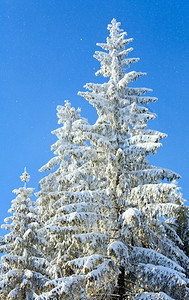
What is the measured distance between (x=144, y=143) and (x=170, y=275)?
4.95 metres

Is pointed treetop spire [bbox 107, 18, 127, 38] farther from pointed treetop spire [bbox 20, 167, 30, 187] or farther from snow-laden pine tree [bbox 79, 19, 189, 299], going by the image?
pointed treetop spire [bbox 20, 167, 30, 187]

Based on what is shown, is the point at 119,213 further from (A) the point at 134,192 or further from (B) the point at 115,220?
(A) the point at 134,192

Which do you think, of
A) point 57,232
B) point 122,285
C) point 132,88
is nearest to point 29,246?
point 57,232

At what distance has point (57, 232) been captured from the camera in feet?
40.5

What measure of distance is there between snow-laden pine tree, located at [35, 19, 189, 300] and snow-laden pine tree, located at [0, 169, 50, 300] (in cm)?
127

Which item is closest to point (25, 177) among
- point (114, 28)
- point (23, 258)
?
point (23, 258)

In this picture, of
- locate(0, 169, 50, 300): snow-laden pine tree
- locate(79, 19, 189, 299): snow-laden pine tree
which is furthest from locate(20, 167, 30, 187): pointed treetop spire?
locate(79, 19, 189, 299): snow-laden pine tree

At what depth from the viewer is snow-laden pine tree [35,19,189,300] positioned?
35.8 ft

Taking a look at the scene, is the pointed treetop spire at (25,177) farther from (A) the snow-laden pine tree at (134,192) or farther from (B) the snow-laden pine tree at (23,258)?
(A) the snow-laden pine tree at (134,192)

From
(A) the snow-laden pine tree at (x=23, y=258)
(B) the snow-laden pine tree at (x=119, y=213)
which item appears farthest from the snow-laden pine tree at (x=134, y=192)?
(A) the snow-laden pine tree at (x=23, y=258)

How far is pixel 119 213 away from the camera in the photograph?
1330cm

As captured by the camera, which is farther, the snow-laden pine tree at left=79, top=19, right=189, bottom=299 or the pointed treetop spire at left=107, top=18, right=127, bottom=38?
the pointed treetop spire at left=107, top=18, right=127, bottom=38

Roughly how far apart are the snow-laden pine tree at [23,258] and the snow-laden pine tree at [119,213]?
1.27 m

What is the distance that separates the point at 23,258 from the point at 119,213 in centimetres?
641
